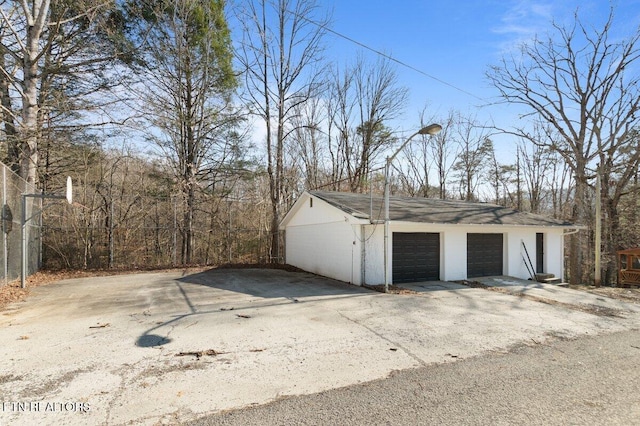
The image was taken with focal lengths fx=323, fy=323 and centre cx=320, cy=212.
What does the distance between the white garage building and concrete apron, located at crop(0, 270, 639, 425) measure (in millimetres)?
1710

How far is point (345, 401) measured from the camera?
3.12 m

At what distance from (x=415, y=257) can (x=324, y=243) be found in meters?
3.30

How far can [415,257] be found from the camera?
35.8 feet

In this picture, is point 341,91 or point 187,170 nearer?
point 187,170

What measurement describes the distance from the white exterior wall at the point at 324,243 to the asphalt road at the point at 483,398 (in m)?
6.16

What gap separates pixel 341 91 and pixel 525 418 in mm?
22010

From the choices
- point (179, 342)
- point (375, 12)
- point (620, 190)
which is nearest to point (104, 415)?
point (179, 342)

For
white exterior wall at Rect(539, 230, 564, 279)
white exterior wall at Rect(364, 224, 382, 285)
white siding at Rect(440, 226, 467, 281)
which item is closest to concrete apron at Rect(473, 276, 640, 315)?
white siding at Rect(440, 226, 467, 281)

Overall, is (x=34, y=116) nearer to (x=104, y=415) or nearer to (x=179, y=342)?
(x=179, y=342)

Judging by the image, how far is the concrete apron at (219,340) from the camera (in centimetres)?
313

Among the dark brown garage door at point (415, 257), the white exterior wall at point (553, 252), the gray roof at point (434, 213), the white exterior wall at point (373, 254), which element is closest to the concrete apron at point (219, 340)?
the white exterior wall at point (373, 254)

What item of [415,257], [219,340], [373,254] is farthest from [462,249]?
[219,340]

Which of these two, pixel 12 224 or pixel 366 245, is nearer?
pixel 12 224

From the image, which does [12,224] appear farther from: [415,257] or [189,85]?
[415,257]
